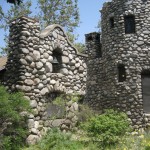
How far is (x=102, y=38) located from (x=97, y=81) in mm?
2637

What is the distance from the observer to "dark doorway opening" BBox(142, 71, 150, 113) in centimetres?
1750

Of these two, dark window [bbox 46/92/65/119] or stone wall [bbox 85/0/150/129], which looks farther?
stone wall [bbox 85/0/150/129]

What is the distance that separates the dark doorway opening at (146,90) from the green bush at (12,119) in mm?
8373

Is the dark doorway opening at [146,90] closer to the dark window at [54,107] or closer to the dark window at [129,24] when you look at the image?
the dark window at [129,24]

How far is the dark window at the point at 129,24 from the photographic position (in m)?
18.2

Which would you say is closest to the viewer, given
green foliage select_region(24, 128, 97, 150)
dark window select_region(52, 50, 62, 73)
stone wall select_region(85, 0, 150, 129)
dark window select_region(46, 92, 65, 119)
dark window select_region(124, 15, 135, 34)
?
green foliage select_region(24, 128, 97, 150)

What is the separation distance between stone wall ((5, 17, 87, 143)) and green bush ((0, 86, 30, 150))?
566 millimetres

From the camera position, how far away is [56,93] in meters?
13.1

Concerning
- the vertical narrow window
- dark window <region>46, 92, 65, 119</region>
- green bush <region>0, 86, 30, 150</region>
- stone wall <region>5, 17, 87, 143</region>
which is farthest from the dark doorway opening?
green bush <region>0, 86, 30, 150</region>

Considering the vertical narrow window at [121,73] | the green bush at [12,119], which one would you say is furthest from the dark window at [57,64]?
the vertical narrow window at [121,73]

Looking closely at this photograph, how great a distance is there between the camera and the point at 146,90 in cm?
1761

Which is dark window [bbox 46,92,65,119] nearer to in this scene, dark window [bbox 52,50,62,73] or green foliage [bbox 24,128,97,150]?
dark window [bbox 52,50,62,73]

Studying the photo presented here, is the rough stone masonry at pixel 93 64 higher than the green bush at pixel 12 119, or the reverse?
the rough stone masonry at pixel 93 64

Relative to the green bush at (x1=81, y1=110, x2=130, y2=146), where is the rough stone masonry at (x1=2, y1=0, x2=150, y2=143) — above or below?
above
